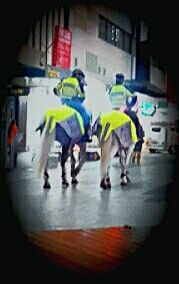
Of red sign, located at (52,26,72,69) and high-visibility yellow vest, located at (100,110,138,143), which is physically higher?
red sign, located at (52,26,72,69)

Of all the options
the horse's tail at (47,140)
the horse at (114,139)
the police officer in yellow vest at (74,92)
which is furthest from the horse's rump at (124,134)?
the horse's tail at (47,140)

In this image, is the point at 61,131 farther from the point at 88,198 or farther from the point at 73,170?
the point at 88,198

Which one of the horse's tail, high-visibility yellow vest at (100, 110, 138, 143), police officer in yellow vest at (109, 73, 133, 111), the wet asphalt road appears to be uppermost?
police officer in yellow vest at (109, 73, 133, 111)

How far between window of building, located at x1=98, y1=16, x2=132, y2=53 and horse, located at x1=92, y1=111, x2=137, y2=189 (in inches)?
8.9

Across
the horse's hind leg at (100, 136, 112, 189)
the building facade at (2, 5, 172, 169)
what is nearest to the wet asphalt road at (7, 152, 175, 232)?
the horse's hind leg at (100, 136, 112, 189)

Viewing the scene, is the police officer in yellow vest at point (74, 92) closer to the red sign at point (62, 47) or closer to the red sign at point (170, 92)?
the red sign at point (62, 47)

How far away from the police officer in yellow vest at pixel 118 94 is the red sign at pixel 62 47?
0.17 meters

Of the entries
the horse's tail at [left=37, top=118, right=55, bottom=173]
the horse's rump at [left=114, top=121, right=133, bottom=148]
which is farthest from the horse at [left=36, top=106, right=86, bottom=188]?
the horse's rump at [left=114, top=121, right=133, bottom=148]

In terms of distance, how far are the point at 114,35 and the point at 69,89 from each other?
233 millimetres

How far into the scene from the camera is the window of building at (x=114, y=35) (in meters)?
1.89

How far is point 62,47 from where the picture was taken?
6.12ft

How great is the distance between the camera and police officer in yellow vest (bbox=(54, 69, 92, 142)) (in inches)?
74.0

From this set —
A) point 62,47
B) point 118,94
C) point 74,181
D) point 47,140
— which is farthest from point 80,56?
point 74,181

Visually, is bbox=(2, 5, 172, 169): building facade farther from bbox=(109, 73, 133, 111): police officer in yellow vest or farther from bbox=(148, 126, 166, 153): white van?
bbox=(148, 126, 166, 153): white van
